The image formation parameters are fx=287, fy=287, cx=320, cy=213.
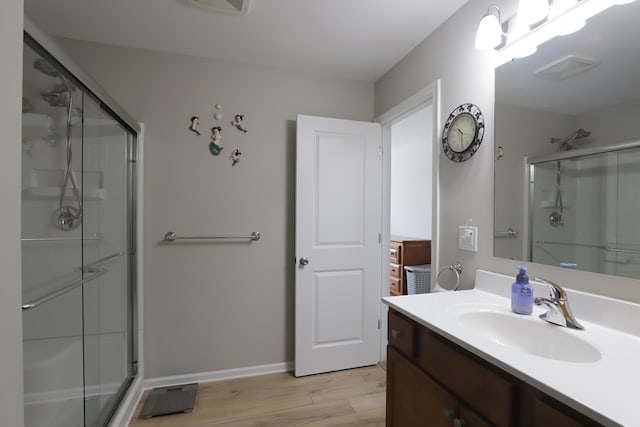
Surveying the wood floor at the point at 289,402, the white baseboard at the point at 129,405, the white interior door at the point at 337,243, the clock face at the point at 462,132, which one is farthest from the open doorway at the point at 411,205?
the white baseboard at the point at 129,405

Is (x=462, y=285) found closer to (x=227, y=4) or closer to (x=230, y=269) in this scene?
(x=230, y=269)

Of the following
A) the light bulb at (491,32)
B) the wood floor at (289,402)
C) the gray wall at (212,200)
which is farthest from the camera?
the gray wall at (212,200)

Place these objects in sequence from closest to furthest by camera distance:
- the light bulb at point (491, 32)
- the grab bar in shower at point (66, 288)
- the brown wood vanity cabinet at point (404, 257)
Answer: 1. the grab bar in shower at point (66, 288)
2. the light bulb at point (491, 32)
3. the brown wood vanity cabinet at point (404, 257)

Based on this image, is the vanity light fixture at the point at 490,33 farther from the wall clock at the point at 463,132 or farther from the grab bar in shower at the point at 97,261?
the grab bar in shower at the point at 97,261

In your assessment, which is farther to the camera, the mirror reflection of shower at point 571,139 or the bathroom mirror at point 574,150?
the mirror reflection of shower at point 571,139

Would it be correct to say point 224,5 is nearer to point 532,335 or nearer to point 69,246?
point 69,246

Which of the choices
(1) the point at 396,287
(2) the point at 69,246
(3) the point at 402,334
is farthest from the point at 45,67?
(1) the point at 396,287

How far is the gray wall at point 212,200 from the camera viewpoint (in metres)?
2.01

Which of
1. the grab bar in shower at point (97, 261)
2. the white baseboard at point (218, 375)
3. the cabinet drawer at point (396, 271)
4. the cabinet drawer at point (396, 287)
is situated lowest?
the white baseboard at point (218, 375)

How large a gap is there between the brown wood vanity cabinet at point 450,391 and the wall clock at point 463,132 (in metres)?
0.91

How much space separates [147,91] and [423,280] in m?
3.25

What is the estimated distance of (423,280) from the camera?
3398 mm

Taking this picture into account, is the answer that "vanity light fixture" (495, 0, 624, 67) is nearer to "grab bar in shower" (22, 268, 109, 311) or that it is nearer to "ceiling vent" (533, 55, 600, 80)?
"ceiling vent" (533, 55, 600, 80)

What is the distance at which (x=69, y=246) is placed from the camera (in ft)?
4.21
